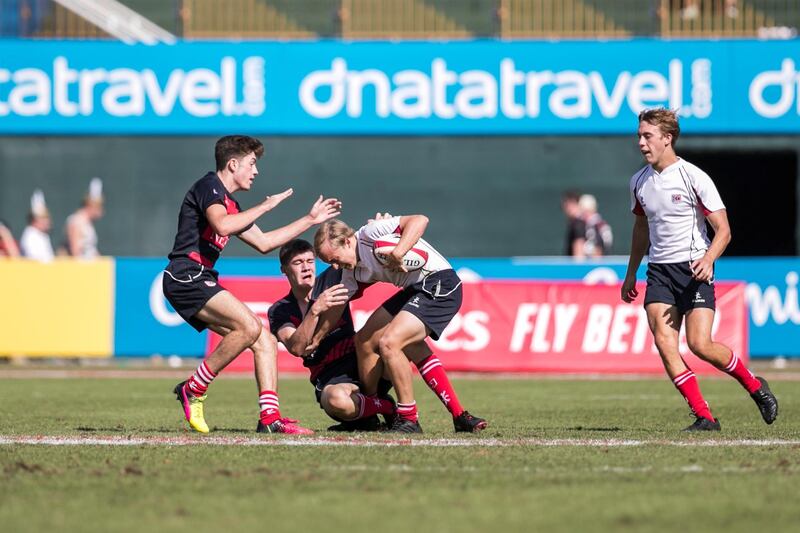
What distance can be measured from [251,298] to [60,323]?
301 centimetres

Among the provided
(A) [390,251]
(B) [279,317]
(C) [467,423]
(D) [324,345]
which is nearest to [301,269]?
(B) [279,317]

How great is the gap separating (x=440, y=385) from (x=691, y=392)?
1676 millimetres

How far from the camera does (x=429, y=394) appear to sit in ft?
47.0

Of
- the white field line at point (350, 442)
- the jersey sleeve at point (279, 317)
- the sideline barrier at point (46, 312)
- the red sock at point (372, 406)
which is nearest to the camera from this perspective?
the white field line at point (350, 442)

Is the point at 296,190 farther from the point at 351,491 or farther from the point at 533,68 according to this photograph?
the point at 351,491

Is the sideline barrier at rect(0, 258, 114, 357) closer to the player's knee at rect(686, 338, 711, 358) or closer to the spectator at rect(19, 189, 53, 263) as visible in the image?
the spectator at rect(19, 189, 53, 263)

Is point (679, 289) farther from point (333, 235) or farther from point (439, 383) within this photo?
point (333, 235)

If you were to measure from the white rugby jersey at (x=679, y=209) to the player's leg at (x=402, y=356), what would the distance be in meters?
1.75

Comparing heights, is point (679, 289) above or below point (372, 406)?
above

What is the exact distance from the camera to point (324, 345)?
9.73 metres

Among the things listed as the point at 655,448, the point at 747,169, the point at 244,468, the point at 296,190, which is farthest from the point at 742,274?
the point at 244,468

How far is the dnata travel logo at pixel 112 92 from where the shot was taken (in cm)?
2236

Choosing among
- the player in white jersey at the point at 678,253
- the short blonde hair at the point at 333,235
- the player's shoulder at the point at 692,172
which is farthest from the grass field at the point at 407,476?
the player's shoulder at the point at 692,172

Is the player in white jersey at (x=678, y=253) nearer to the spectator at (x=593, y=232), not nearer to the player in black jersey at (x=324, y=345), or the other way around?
the player in black jersey at (x=324, y=345)
